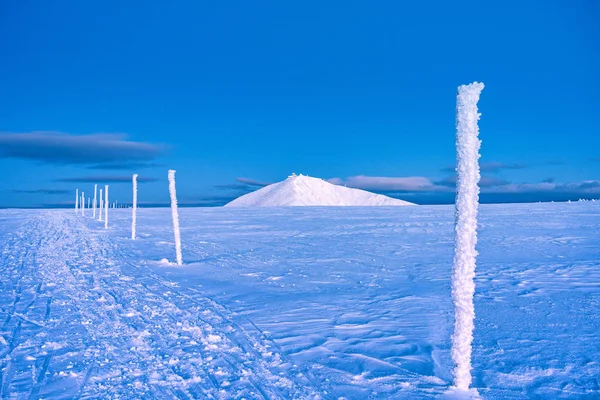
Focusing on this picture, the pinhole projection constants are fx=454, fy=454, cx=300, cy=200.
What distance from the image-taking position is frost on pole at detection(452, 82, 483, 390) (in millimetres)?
5016

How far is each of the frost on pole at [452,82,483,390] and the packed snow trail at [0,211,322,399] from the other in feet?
5.81

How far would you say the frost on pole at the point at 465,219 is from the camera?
16.5ft

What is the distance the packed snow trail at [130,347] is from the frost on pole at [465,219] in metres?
1.77

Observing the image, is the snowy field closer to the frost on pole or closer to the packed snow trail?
the packed snow trail

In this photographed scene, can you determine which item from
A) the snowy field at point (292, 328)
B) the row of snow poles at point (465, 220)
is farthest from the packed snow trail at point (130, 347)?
the row of snow poles at point (465, 220)

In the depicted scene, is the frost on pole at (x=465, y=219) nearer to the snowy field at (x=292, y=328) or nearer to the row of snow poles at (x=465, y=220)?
the row of snow poles at (x=465, y=220)

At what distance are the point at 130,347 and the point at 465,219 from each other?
505cm

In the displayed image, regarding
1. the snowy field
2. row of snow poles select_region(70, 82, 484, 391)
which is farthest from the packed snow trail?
row of snow poles select_region(70, 82, 484, 391)

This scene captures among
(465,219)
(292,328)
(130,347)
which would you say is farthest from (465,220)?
(130,347)

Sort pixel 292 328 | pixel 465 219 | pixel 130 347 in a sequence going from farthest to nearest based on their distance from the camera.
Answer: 1. pixel 292 328
2. pixel 130 347
3. pixel 465 219

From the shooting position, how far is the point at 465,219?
201 inches

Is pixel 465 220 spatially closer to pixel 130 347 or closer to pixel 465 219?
pixel 465 219

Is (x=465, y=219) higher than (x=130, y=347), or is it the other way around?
(x=465, y=219)

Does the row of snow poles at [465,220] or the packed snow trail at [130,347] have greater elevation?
Answer: the row of snow poles at [465,220]
